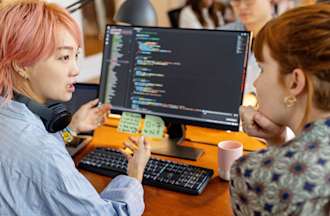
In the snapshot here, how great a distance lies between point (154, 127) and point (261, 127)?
461 mm

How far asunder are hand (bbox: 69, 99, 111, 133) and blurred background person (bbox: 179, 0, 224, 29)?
190 centimetres

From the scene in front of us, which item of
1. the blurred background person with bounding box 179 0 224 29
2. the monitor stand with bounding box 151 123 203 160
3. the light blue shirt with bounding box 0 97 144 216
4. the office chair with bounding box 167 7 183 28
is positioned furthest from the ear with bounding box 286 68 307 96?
the office chair with bounding box 167 7 183 28

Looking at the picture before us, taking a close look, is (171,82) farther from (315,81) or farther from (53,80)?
(315,81)

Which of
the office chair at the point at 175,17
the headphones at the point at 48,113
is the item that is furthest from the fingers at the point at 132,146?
the office chair at the point at 175,17

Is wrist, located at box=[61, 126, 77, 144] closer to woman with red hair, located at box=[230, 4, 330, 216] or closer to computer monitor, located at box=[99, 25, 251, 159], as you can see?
computer monitor, located at box=[99, 25, 251, 159]

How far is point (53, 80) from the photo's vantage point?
108 cm

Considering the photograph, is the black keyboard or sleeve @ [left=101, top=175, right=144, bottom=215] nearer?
sleeve @ [left=101, top=175, right=144, bottom=215]

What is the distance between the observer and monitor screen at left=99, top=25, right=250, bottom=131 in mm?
1351

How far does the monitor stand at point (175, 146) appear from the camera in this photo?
145cm

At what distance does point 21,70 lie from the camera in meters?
1.04

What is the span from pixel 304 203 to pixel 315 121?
6.4 inches

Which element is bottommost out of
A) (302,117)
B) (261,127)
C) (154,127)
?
(154,127)

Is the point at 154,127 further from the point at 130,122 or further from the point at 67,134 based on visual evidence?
the point at 67,134

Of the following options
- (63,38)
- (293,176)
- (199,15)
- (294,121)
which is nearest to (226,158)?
(294,121)
